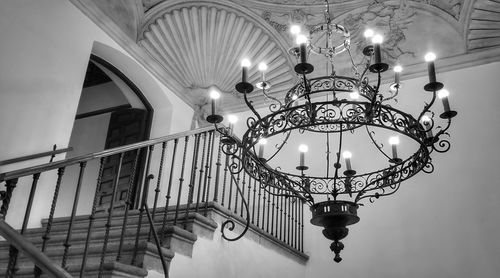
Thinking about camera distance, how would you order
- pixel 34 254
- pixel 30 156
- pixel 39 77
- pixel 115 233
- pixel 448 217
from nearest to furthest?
pixel 34 254
pixel 115 233
pixel 30 156
pixel 39 77
pixel 448 217

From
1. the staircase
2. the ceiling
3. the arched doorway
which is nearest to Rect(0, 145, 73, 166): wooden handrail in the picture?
the staircase

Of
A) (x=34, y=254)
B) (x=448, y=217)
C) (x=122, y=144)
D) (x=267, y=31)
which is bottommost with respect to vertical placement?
(x=34, y=254)

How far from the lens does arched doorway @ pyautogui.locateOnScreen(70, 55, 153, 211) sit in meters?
6.78

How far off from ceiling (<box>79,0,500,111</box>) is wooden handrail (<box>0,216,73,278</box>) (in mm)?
4785

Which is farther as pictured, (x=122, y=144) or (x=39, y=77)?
(x=122, y=144)

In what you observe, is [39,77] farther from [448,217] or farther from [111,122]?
[448,217]

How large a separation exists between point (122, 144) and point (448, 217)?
16.1 feet

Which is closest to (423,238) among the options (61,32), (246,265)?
(246,265)

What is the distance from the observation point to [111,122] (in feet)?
24.8

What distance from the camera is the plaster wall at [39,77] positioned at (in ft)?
15.4

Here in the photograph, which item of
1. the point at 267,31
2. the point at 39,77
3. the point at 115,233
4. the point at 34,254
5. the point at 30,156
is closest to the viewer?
the point at 34,254

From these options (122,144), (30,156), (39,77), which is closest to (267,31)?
(122,144)

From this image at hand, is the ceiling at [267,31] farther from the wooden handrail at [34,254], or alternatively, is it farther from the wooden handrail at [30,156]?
the wooden handrail at [34,254]

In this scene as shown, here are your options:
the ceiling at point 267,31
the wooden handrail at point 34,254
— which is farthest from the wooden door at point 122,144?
the wooden handrail at point 34,254
